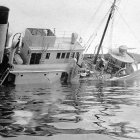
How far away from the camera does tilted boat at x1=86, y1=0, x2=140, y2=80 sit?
3103 centimetres

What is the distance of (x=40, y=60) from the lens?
25.5 metres

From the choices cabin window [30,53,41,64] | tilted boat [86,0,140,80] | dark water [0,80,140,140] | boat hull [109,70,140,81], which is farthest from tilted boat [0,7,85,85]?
dark water [0,80,140,140]

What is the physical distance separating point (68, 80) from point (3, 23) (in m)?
11.5

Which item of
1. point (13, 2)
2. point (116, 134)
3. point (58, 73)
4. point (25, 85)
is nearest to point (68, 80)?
point (58, 73)

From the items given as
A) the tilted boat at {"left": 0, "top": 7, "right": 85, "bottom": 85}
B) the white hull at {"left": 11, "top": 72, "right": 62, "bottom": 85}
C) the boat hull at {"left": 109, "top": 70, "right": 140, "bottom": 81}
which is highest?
the tilted boat at {"left": 0, "top": 7, "right": 85, "bottom": 85}

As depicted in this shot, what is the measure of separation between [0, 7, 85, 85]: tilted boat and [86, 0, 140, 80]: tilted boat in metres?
4.43

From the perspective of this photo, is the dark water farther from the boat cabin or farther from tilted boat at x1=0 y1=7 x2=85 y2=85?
the boat cabin

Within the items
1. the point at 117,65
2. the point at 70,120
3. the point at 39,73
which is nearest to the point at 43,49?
the point at 39,73

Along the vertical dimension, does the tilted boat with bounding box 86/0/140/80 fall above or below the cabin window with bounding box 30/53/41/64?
below

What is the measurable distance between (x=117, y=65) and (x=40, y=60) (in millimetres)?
11258

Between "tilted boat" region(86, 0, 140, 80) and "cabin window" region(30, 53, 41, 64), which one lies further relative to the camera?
"tilted boat" region(86, 0, 140, 80)

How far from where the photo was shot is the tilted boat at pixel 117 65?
31.0 metres

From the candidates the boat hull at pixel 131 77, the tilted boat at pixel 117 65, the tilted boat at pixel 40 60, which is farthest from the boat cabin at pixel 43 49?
the boat hull at pixel 131 77

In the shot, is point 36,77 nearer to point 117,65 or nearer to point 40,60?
point 40,60
